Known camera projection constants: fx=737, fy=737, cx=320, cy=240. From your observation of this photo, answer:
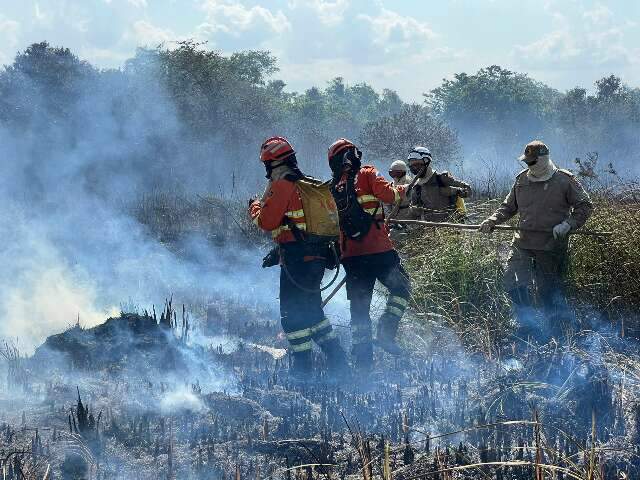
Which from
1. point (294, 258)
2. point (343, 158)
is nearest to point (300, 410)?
point (294, 258)

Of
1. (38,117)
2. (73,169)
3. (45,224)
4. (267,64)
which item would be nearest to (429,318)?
(45,224)

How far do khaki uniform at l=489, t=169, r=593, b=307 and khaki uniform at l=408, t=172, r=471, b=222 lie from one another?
153 centimetres

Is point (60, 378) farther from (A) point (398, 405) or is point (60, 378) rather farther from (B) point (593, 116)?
(B) point (593, 116)

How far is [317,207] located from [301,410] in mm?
1549

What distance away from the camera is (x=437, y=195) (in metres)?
8.28

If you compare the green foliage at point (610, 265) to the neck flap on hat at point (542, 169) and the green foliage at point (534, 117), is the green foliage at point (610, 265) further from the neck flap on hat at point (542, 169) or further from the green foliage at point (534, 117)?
the green foliage at point (534, 117)

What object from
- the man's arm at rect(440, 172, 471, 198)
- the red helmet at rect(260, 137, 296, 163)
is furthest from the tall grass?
the red helmet at rect(260, 137, 296, 163)

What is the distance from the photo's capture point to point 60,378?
5.74 meters

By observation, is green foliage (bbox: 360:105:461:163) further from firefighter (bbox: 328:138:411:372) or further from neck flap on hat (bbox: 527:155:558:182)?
firefighter (bbox: 328:138:411:372)

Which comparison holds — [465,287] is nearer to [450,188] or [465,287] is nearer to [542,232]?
[542,232]

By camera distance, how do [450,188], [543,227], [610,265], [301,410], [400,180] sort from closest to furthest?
[301,410] → [610,265] → [543,227] → [450,188] → [400,180]

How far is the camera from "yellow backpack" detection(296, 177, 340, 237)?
5637mm

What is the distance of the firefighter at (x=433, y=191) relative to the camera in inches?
323

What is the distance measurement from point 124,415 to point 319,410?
1.30 meters
